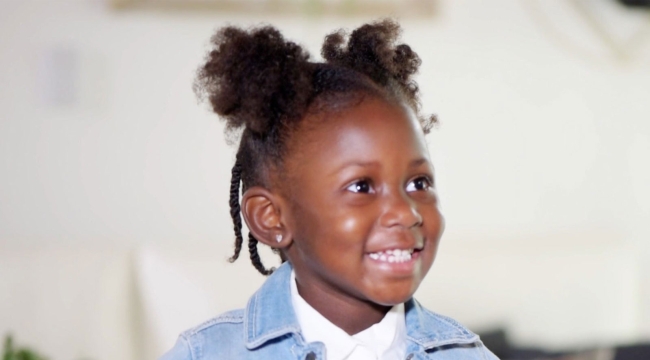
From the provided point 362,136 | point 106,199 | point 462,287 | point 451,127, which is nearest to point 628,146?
point 451,127

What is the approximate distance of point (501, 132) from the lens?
188 cm

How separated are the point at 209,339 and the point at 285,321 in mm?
81

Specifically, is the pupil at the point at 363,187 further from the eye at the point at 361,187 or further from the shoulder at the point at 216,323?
the shoulder at the point at 216,323

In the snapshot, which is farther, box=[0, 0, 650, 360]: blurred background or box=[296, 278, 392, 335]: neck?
box=[0, 0, 650, 360]: blurred background

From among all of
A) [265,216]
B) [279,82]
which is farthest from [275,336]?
[279,82]

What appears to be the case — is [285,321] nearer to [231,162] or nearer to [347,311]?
[347,311]

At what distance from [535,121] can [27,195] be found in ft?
3.57

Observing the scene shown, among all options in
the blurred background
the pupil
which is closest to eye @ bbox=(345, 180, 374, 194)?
the pupil

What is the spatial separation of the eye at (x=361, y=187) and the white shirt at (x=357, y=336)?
149mm

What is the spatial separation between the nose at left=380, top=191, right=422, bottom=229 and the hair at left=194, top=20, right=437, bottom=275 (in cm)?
11

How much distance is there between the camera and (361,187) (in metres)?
0.84

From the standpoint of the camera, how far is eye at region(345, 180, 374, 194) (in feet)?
2.74

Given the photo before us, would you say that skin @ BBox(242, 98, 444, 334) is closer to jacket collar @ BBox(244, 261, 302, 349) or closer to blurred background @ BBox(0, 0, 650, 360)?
jacket collar @ BBox(244, 261, 302, 349)

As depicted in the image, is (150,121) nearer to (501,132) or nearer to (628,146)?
(501,132)
